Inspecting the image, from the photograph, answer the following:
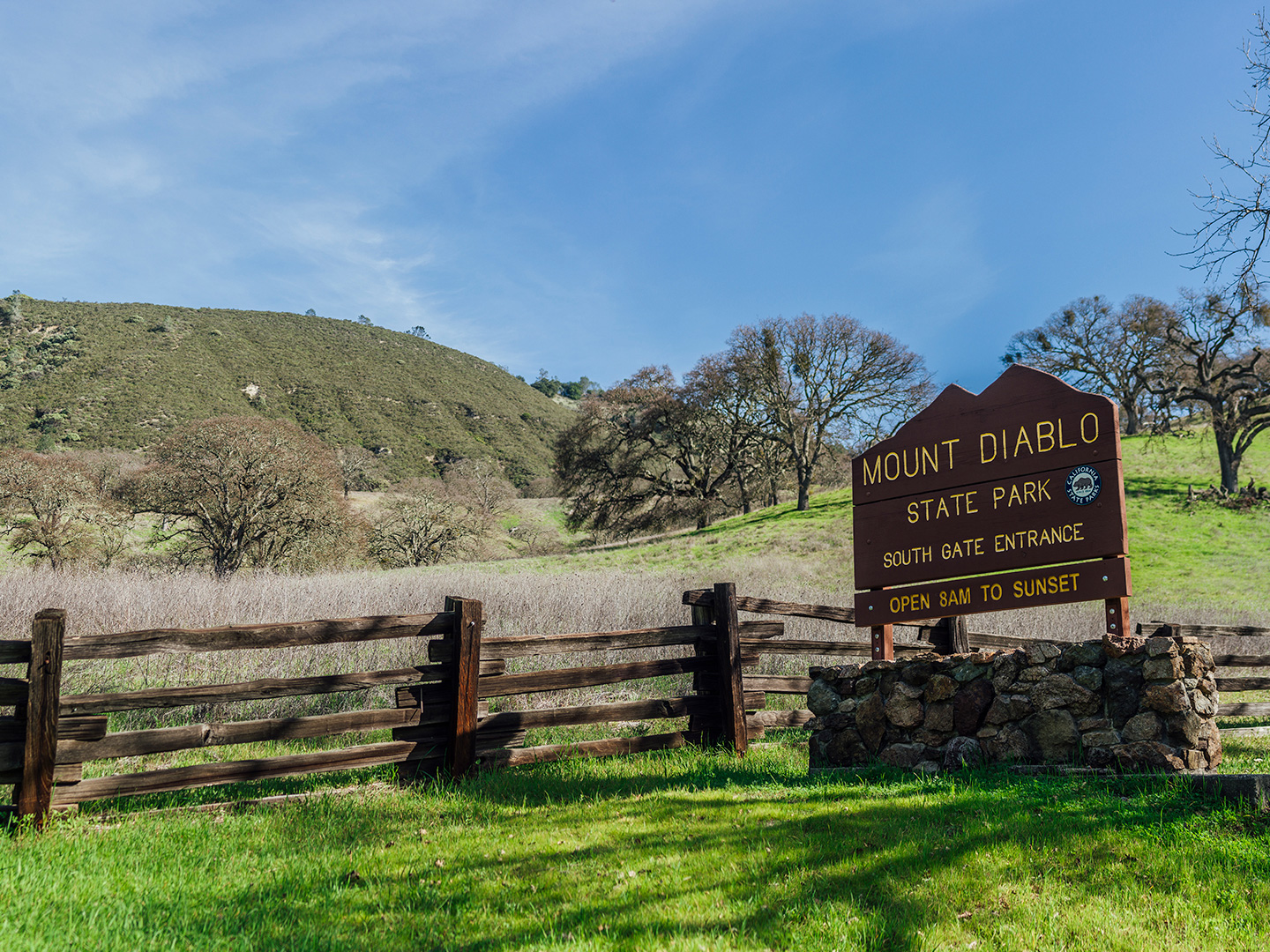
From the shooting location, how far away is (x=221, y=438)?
71.5 ft

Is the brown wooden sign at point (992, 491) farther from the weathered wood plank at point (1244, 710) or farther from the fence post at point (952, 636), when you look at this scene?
the weathered wood plank at point (1244, 710)

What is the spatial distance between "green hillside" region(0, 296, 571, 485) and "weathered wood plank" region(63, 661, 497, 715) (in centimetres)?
5679

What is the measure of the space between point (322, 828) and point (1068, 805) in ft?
14.8

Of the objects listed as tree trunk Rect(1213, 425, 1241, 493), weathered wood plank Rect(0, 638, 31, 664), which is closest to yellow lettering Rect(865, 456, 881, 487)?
weathered wood plank Rect(0, 638, 31, 664)

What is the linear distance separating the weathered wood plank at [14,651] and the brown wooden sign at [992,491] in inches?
244

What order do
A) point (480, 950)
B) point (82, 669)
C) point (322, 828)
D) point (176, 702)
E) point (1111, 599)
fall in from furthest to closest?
point (82, 669) < point (1111, 599) < point (176, 702) < point (322, 828) < point (480, 950)

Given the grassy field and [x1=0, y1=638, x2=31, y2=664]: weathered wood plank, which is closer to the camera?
the grassy field

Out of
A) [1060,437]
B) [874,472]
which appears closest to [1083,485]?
[1060,437]

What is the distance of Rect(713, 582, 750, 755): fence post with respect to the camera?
7020 mm

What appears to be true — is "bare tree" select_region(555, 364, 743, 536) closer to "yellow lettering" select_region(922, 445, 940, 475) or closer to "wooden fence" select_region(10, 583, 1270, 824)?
"wooden fence" select_region(10, 583, 1270, 824)

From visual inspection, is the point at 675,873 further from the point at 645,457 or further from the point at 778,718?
the point at 645,457

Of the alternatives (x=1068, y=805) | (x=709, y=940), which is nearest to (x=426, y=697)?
(x=709, y=940)

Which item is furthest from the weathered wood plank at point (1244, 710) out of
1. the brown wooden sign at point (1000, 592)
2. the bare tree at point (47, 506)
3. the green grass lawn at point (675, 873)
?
the bare tree at point (47, 506)

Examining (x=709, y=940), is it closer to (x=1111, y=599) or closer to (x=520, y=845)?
(x=520, y=845)
